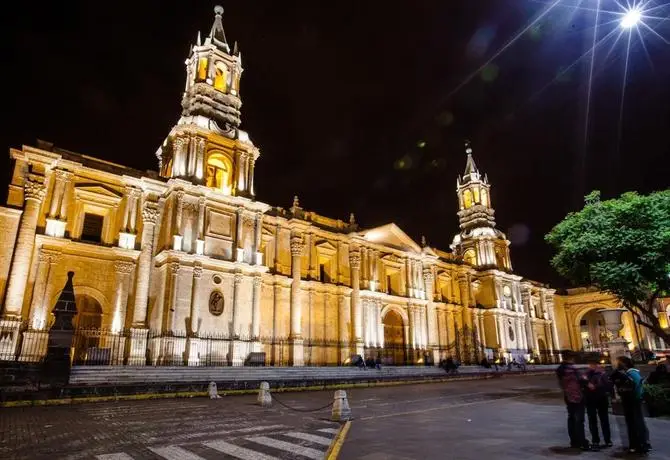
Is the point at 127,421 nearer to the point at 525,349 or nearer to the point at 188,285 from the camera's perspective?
the point at 188,285

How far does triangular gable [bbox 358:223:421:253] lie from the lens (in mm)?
37281

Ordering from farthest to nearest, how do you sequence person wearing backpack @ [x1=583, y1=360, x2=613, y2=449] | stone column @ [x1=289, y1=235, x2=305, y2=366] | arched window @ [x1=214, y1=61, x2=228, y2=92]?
1. arched window @ [x1=214, y1=61, x2=228, y2=92]
2. stone column @ [x1=289, y1=235, x2=305, y2=366]
3. person wearing backpack @ [x1=583, y1=360, x2=613, y2=449]

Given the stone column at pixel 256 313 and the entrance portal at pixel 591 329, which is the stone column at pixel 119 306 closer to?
the stone column at pixel 256 313

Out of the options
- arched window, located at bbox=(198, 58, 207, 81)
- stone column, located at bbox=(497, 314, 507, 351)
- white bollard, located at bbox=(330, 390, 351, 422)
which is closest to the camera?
white bollard, located at bbox=(330, 390, 351, 422)

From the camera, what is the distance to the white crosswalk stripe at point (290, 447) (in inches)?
236

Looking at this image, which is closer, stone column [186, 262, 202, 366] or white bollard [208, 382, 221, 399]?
white bollard [208, 382, 221, 399]

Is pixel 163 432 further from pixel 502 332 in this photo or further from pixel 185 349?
pixel 502 332

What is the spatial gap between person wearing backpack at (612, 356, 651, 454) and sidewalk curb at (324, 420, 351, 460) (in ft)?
14.3

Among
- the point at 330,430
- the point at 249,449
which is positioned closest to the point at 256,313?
the point at 330,430

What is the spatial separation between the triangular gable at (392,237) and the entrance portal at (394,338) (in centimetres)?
608

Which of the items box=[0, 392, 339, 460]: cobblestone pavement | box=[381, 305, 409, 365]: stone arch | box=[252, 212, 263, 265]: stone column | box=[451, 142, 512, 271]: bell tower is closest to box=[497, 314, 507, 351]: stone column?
box=[451, 142, 512, 271]: bell tower

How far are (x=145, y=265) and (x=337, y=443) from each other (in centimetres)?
1929

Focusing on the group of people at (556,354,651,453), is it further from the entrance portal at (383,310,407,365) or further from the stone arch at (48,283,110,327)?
the entrance portal at (383,310,407,365)

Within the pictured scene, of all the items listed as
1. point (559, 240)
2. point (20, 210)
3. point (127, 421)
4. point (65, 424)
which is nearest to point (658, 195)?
point (559, 240)
